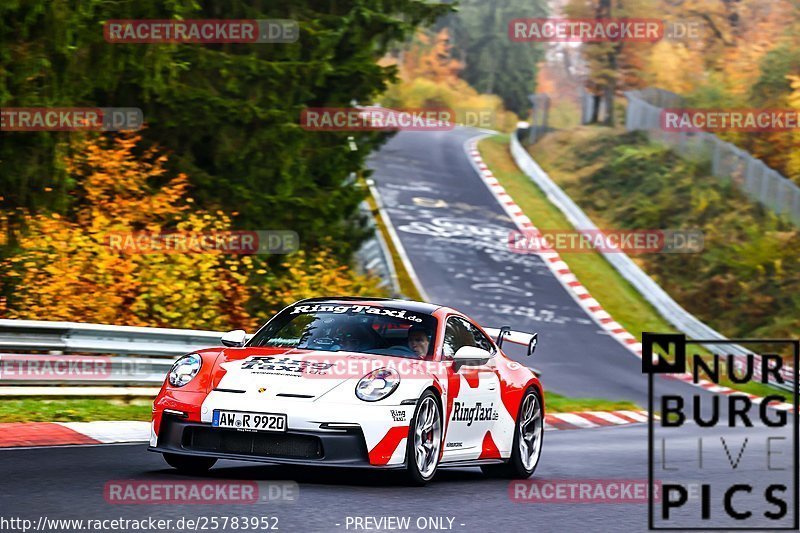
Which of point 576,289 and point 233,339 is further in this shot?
point 576,289

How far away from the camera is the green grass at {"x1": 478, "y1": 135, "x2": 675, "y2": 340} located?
3425cm

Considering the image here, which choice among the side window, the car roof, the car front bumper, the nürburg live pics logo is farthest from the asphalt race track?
the car roof

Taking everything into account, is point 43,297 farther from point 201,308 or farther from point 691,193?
point 691,193

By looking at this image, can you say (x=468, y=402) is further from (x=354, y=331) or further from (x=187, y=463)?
(x=187, y=463)

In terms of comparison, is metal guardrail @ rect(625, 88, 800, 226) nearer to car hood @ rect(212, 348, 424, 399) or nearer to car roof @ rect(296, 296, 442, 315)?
car roof @ rect(296, 296, 442, 315)

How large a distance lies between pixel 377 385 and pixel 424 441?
0.65 meters

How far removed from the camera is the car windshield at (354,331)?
10.5 meters

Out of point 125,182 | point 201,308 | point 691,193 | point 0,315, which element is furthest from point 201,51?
point 691,193

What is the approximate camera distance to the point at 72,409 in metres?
14.1

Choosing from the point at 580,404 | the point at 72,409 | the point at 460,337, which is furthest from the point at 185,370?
the point at 580,404

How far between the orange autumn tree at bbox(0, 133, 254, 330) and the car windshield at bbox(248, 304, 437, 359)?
29.8 feet

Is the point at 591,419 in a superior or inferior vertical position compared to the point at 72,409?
inferior

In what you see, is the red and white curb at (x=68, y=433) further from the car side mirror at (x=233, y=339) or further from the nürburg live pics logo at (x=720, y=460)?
the nürburg live pics logo at (x=720, y=460)

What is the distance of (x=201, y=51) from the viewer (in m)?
22.6
